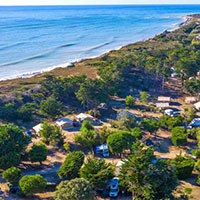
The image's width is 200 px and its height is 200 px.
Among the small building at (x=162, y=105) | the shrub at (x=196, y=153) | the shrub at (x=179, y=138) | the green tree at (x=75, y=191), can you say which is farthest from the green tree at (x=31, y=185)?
the small building at (x=162, y=105)

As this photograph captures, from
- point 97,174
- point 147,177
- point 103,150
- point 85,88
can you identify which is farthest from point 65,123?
point 147,177

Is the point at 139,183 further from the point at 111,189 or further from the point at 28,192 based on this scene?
the point at 28,192

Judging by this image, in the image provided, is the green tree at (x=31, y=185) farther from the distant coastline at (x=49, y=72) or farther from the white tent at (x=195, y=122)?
the distant coastline at (x=49, y=72)

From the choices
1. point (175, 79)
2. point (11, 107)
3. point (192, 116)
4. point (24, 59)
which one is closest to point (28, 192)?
point (11, 107)

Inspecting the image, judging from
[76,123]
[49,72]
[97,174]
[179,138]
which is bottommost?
[179,138]

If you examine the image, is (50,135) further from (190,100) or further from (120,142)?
(190,100)
